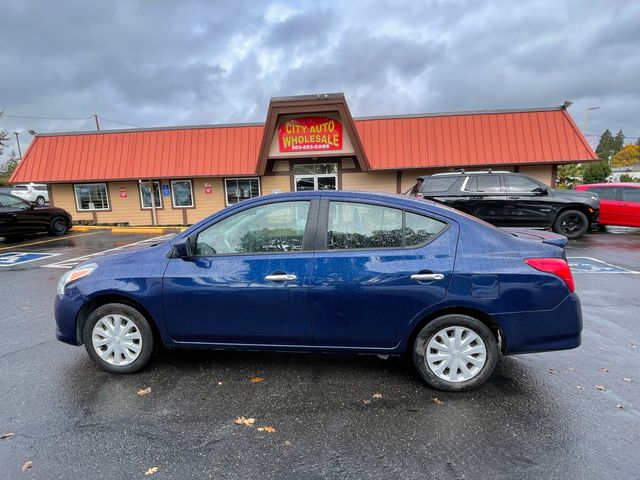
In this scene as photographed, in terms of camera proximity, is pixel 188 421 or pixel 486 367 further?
pixel 486 367

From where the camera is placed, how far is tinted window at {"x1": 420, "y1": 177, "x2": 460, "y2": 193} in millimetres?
10734

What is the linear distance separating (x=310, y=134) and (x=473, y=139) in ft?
20.7

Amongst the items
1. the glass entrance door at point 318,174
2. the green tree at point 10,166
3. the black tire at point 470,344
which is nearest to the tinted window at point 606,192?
the glass entrance door at point 318,174

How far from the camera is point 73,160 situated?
1562 centimetres

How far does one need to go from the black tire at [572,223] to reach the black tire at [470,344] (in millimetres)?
9687

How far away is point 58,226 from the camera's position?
1405cm

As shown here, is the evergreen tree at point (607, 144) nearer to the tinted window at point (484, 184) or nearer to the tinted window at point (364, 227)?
the tinted window at point (484, 184)

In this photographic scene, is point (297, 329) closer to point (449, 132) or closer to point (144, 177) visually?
point (449, 132)

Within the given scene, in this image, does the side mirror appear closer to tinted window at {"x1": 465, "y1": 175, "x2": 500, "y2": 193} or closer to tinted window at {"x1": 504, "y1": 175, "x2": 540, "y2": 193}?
tinted window at {"x1": 465, "y1": 175, "x2": 500, "y2": 193}

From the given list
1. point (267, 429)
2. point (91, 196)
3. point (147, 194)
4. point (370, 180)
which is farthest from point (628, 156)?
point (267, 429)

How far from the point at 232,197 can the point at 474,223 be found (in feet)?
46.5

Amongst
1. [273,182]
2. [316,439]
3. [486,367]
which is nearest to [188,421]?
[316,439]

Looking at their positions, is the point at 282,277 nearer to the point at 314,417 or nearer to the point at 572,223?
the point at 314,417

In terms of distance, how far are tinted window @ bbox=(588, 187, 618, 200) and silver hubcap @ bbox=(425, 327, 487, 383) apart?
40.9 feet
